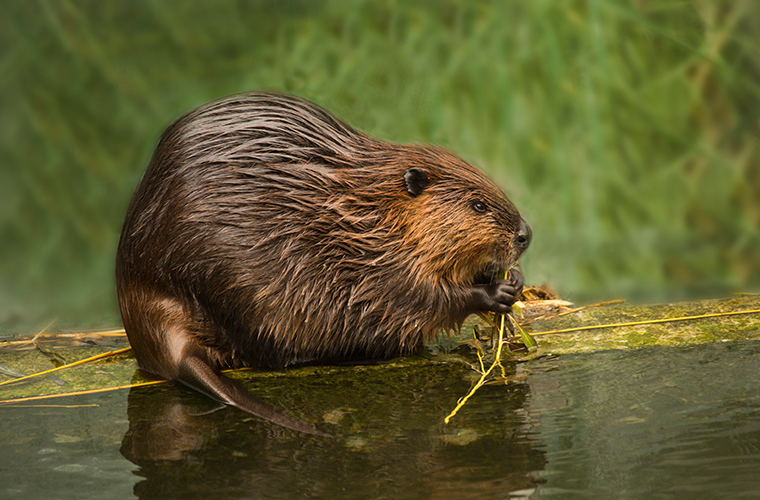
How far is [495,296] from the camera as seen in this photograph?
6.81 feet

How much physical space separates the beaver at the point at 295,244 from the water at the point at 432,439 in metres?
0.15

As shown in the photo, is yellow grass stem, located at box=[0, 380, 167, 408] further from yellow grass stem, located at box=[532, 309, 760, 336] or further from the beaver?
yellow grass stem, located at box=[532, 309, 760, 336]

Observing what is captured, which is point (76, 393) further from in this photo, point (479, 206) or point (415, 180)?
point (479, 206)

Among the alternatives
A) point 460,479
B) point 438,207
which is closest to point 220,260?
point 438,207

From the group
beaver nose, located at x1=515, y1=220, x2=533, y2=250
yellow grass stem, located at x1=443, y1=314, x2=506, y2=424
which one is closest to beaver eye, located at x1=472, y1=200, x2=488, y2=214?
beaver nose, located at x1=515, y1=220, x2=533, y2=250

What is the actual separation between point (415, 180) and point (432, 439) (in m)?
0.83

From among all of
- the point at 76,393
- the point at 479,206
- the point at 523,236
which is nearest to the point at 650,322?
the point at 523,236

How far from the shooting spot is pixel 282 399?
1793 mm

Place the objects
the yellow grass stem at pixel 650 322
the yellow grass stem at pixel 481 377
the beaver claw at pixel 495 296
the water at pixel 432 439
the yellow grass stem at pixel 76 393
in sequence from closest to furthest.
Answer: the water at pixel 432 439 < the yellow grass stem at pixel 481 377 < the yellow grass stem at pixel 76 393 < the beaver claw at pixel 495 296 < the yellow grass stem at pixel 650 322

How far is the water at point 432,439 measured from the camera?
49.3 inches

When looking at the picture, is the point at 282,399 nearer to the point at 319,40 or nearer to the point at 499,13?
the point at 319,40

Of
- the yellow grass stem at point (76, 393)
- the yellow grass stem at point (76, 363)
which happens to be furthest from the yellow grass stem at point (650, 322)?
the yellow grass stem at point (76, 363)

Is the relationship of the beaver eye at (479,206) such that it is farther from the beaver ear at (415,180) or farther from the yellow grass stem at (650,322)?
the yellow grass stem at (650,322)

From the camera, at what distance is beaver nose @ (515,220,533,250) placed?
213 cm
